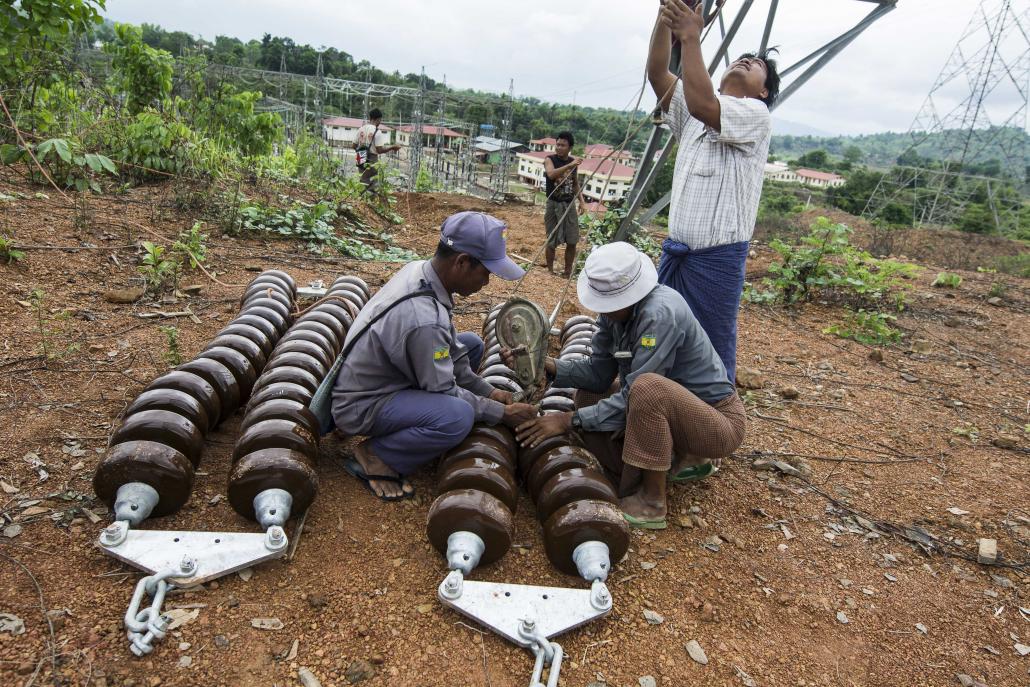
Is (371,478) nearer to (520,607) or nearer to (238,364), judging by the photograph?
(238,364)

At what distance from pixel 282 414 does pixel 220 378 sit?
0.66 meters

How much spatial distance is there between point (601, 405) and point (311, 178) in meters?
10.5

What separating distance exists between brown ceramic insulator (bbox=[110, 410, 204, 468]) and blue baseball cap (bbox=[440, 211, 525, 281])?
1.64 meters

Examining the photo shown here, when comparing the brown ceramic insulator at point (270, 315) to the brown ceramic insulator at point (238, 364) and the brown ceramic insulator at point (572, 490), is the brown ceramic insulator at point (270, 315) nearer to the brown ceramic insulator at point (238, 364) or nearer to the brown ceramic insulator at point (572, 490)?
the brown ceramic insulator at point (238, 364)

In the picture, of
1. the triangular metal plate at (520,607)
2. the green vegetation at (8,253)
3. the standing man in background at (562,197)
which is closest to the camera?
the triangular metal plate at (520,607)

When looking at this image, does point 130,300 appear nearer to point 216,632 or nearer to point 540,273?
point 216,632

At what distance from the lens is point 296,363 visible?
4.02m

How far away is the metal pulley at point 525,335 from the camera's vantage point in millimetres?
4086

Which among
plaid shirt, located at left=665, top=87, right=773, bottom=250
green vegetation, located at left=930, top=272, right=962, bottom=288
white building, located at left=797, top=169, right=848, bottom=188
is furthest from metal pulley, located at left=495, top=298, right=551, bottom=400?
white building, located at left=797, top=169, right=848, bottom=188

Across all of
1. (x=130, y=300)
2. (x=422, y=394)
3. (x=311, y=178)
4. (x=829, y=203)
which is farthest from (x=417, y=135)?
(x=829, y=203)

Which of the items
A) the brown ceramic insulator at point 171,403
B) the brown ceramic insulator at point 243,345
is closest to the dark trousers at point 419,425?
the brown ceramic insulator at point 171,403

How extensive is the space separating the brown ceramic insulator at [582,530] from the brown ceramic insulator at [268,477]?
1.26m

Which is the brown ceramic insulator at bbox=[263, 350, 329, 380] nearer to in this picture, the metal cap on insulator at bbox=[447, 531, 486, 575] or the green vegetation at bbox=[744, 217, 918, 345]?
the metal cap on insulator at bbox=[447, 531, 486, 575]

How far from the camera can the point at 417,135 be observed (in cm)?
2252
